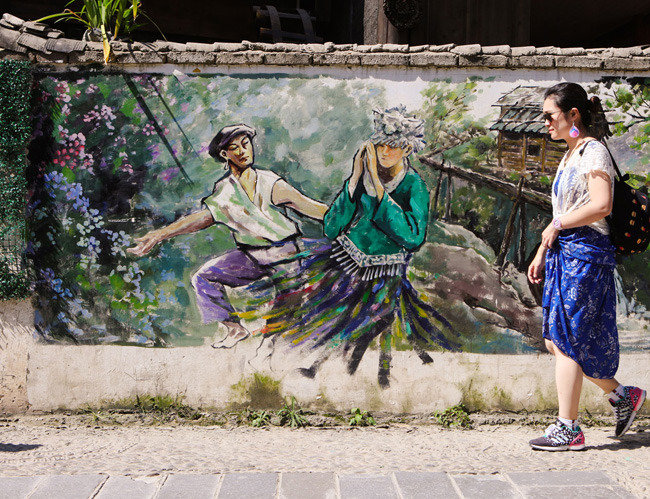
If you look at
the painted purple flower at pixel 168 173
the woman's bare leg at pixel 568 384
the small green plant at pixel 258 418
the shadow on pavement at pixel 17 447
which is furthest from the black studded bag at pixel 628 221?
the shadow on pavement at pixel 17 447

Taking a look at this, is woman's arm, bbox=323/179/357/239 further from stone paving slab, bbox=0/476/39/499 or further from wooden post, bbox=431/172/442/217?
stone paving slab, bbox=0/476/39/499

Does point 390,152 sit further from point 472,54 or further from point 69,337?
point 69,337

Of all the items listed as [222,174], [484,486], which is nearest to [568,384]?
[484,486]

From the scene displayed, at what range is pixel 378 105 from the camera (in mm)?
4199

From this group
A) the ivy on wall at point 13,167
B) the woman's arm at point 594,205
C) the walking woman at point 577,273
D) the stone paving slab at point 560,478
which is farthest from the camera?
the ivy on wall at point 13,167

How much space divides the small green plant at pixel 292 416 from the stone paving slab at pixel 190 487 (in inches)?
40.8

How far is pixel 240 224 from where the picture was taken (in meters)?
4.24

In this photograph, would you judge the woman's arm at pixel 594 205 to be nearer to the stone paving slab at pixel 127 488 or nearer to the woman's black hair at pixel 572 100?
the woman's black hair at pixel 572 100

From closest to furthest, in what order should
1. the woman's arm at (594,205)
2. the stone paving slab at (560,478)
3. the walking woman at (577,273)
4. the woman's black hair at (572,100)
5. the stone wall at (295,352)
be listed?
the stone paving slab at (560,478) < the woman's arm at (594,205) < the walking woman at (577,273) < the woman's black hair at (572,100) < the stone wall at (295,352)

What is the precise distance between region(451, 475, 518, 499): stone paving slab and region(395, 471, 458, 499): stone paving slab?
0.19ft

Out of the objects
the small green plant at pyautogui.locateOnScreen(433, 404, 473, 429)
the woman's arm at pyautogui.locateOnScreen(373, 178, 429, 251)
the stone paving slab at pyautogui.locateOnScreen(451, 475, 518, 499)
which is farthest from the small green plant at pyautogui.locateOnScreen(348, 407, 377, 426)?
the woman's arm at pyautogui.locateOnScreen(373, 178, 429, 251)

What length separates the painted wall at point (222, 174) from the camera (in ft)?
13.8

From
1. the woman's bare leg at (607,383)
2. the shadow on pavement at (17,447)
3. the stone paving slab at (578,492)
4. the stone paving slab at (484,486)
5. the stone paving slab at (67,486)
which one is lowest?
the shadow on pavement at (17,447)

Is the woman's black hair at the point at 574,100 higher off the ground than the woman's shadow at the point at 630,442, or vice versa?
the woman's black hair at the point at 574,100
